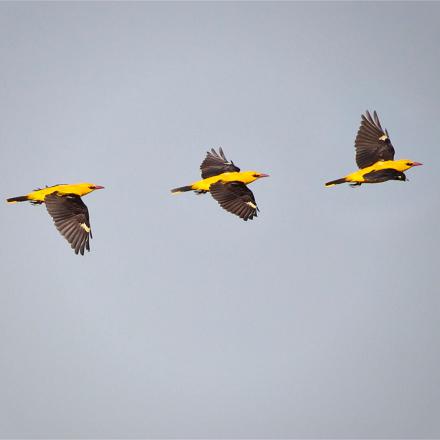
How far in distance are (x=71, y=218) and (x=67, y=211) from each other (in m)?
0.35

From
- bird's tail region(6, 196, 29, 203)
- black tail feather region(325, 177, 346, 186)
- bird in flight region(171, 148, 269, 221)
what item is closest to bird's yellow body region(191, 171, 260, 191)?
bird in flight region(171, 148, 269, 221)

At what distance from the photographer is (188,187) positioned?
5281 centimetres

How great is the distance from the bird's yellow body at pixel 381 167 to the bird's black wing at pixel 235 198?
4495 mm

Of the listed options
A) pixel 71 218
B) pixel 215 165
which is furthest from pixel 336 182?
pixel 71 218

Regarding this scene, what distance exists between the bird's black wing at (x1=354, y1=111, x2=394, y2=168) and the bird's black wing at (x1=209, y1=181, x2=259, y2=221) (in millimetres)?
5313

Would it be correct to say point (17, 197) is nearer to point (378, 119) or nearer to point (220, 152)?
point (220, 152)

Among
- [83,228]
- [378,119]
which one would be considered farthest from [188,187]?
[378,119]

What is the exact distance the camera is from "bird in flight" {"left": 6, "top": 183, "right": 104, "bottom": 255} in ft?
163

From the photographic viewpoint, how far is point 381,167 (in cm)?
5228

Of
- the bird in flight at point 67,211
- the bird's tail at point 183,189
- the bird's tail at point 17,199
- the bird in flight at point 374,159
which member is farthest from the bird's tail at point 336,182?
the bird's tail at point 17,199

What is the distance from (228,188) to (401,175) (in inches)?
306

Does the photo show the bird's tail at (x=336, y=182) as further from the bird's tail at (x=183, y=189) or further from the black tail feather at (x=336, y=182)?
the bird's tail at (x=183, y=189)

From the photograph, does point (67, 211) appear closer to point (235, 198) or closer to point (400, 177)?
point (235, 198)

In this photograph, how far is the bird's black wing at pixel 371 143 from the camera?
2096 inches
